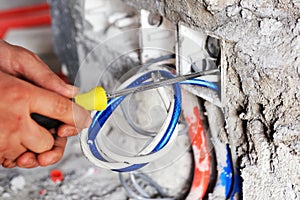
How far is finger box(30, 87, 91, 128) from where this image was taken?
86 cm

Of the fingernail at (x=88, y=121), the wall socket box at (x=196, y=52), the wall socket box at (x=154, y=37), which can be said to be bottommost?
the fingernail at (x=88, y=121)

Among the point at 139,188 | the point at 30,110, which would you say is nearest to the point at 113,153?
the point at 30,110

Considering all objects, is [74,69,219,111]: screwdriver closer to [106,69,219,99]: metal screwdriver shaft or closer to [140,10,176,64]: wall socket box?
[106,69,219,99]: metal screwdriver shaft

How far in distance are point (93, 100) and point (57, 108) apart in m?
0.06

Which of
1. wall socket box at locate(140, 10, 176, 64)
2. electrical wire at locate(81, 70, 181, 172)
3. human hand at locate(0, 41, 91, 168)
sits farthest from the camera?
wall socket box at locate(140, 10, 176, 64)

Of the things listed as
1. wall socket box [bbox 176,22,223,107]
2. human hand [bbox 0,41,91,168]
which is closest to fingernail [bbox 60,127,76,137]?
human hand [bbox 0,41,91,168]

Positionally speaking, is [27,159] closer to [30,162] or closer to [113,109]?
[30,162]

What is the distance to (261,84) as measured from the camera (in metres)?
0.93

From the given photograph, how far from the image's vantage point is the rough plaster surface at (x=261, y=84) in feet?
2.88

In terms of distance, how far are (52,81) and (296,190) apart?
0.45 metres

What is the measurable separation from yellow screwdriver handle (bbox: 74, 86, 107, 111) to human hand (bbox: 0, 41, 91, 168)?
11 millimetres

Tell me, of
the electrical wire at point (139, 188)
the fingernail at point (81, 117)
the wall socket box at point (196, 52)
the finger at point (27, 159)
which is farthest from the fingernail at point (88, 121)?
the electrical wire at point (139, 188)

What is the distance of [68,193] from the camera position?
4.39 feet

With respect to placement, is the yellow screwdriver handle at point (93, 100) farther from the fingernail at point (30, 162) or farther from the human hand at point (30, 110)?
the fingernail at point (30, 162)
